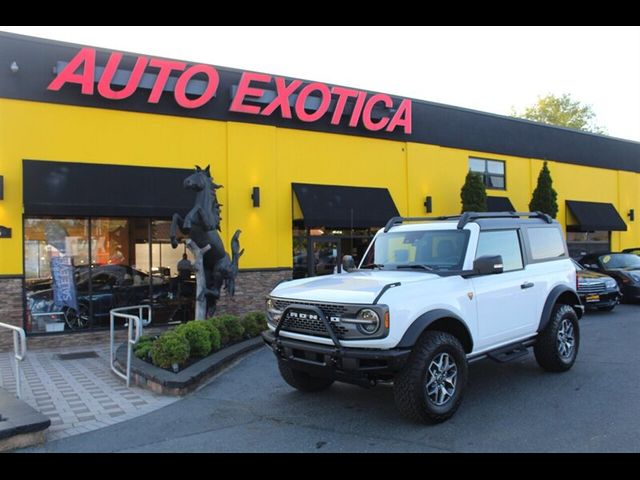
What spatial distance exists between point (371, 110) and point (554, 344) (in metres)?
10.2

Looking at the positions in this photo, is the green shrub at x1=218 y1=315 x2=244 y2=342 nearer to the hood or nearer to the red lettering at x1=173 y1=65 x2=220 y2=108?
the hood

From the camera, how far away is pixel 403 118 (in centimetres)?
1594

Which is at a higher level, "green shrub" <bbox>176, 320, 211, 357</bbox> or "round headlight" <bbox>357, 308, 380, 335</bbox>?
"round headlight" <bbox>357, 308, 380, 335</bbox>

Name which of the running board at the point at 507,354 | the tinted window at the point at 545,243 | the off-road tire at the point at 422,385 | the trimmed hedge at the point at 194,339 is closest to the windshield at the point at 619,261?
the tinted window at the point at 545,243

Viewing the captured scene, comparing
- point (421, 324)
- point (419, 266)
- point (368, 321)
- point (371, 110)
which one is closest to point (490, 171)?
point (371, 110)

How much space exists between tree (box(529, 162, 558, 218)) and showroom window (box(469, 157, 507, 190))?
1159mm

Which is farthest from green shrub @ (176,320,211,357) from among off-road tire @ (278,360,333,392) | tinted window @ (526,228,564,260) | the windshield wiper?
tinted window @ (526,228,564,260)

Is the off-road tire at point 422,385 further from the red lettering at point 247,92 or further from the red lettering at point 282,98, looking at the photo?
the red lettering at point 282,98

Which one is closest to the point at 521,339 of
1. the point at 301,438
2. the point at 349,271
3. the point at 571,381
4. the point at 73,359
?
the point at 571,381

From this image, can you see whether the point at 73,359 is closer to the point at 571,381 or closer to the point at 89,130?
the point at 89,130

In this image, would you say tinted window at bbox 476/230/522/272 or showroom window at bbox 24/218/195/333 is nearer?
tinted window at bbox 476/230/522/272

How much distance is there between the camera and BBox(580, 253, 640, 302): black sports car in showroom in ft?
45.6

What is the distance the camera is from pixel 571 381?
21.1ft

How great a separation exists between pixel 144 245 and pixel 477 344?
8.78 m
